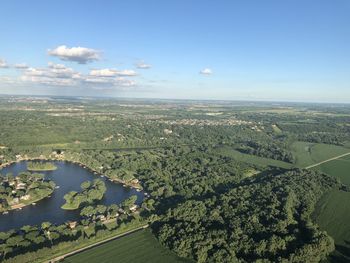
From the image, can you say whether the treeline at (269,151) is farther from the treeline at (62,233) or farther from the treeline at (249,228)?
the treeline at (62,233)

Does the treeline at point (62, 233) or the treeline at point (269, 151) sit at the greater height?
the treeline at point (269, 151)

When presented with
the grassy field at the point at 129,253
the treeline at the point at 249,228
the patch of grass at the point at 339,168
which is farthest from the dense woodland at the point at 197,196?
the patch of grass at the point at 339,168

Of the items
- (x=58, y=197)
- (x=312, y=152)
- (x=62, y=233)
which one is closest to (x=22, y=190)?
(x=58, y=197)

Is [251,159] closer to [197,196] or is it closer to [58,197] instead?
[197,196]

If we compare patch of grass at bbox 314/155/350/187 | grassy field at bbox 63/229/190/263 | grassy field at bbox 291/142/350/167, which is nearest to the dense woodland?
grassy field at bbox 63/229/190/263

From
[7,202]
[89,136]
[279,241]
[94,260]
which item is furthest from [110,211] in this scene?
[89,136]

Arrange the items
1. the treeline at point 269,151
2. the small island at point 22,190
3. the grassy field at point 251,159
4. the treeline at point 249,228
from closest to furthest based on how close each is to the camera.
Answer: the treeline at point 249,228 < the small island at point 22,190 < the grassy field at point 251,159 < the treeline at point 269,151
